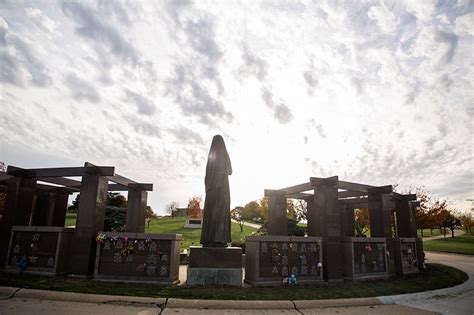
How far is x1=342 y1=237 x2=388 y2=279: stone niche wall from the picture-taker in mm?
11266

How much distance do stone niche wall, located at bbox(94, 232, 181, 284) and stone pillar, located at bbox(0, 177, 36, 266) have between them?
4.87 m

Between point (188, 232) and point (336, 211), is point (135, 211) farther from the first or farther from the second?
point (188, 232)

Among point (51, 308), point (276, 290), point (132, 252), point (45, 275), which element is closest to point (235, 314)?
point (276, 290)

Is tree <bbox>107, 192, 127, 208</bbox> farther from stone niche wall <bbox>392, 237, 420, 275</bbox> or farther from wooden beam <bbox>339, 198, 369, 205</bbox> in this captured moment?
stone niche wall <bbox>392, 237, 420, 275</bbox>

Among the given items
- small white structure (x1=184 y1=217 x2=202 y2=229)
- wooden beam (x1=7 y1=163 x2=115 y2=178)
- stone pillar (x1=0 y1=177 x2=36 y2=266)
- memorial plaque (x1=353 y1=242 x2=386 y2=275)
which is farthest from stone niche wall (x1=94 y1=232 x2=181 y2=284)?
small white structure (x1=184 y1=217 x2=202 y2=229)

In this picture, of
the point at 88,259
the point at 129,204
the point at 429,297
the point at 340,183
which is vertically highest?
the point at 340,183

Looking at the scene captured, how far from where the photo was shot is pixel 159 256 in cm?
956

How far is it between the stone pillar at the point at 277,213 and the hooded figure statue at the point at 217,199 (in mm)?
5703

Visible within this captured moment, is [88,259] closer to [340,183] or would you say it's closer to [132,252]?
[132,252]

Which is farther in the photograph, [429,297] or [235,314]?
[429,297]

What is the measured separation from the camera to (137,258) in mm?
9523

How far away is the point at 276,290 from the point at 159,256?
3.82m

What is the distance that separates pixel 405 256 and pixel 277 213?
611cm

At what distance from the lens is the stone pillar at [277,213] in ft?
50.5
